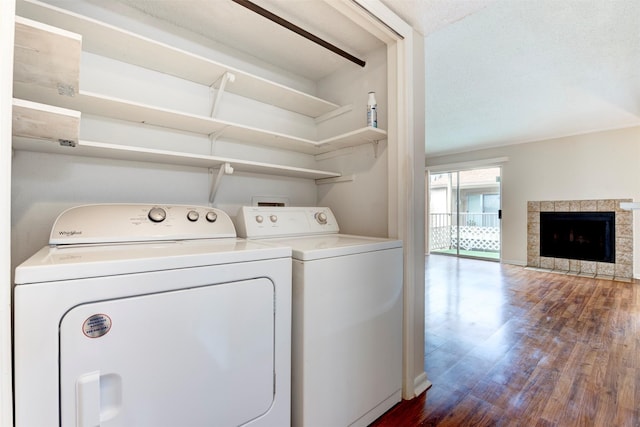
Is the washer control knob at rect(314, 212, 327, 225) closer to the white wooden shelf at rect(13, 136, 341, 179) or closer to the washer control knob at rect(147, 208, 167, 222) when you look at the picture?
the white wooden shelf at rect(13, 136, 341, 179)

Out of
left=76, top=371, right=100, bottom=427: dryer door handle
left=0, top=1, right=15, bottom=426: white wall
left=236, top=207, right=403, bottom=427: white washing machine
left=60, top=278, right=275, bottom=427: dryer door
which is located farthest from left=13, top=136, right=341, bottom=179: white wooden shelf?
left=76, top=371, right=100, bottom=427: dryer door handle

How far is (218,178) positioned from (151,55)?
25.6 inches

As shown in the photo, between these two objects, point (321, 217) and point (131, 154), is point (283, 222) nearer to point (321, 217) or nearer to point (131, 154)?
point (321, 217)

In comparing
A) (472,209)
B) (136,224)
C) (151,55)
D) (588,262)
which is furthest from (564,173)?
(136,224)

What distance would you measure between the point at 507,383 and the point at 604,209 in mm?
4296

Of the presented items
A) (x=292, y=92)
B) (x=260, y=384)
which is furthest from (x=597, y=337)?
(x=292, y=92)

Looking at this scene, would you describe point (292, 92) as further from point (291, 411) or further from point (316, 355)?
point (291, 411)

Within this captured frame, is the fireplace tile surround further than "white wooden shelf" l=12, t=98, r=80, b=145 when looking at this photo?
Yes

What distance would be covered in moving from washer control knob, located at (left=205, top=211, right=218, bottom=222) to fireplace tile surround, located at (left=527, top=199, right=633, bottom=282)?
5.55m

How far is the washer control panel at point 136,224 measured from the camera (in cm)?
109

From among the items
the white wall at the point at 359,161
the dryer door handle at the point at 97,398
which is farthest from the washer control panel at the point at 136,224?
the white wall at the point at 359,161

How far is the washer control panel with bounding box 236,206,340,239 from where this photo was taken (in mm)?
1536

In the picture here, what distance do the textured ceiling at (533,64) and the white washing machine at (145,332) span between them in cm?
154

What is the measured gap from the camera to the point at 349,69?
199 cm
